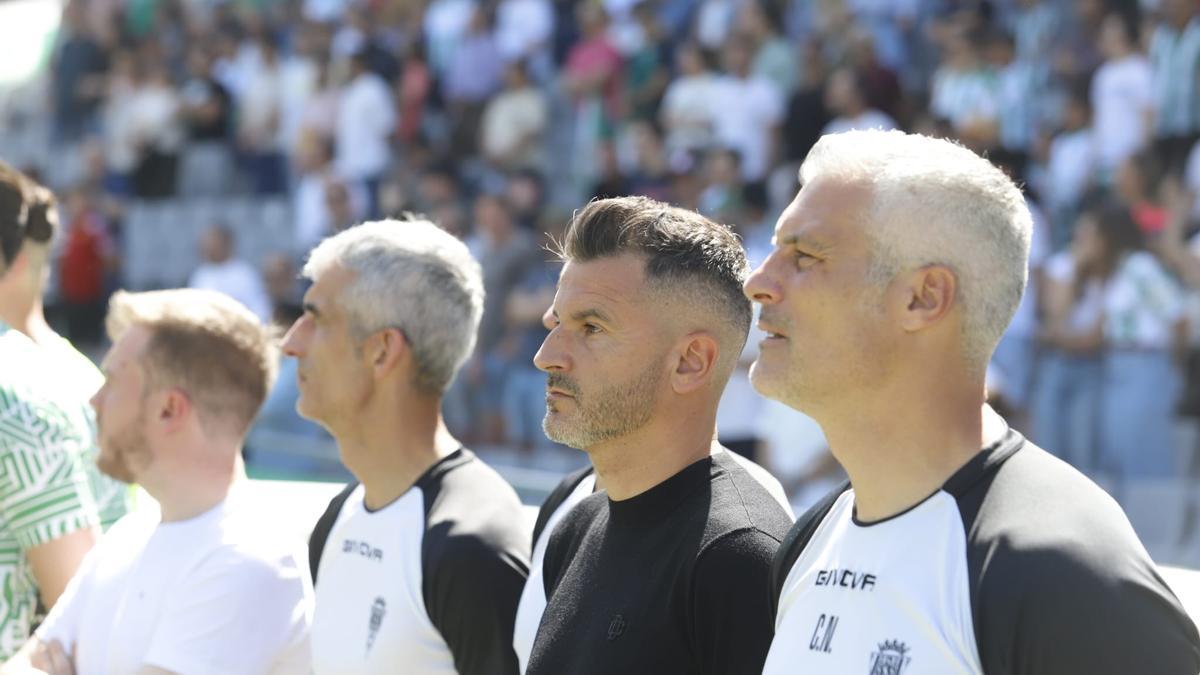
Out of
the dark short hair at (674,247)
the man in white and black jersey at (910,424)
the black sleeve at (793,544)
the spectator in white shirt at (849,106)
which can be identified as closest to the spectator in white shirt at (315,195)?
the spectator in white shirt at (849,106)

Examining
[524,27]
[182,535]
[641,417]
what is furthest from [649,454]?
[524,27]

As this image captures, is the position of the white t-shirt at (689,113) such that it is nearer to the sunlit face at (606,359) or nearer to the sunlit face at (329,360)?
the sunlit face at (329,360)

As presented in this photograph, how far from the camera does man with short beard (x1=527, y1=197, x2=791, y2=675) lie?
3061mm

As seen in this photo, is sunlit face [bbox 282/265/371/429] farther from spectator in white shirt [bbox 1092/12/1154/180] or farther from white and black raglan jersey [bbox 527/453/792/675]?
spectator in white shirt [bbox 1092/12/1154/180]

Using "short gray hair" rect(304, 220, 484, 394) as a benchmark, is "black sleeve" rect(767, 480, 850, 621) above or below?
below

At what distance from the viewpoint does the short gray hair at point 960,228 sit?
8.37 ft

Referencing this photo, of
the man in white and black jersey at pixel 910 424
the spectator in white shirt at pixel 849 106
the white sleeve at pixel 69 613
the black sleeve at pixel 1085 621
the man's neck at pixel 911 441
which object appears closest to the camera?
the black sleeve at pixel 1085 621

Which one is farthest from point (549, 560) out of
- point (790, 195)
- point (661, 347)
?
point (790, 195)

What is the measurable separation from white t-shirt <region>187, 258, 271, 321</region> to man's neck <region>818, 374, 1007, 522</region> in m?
10.2

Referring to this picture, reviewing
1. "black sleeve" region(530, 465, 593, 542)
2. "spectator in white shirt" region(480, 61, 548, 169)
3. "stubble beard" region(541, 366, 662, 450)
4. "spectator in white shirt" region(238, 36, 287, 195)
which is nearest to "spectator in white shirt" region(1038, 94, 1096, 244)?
"spectator in white shirt" region(480, 61, 548, 169)

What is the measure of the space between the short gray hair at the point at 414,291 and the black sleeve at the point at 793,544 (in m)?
1.58

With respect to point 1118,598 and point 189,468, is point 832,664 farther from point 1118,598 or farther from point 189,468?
point 189,468

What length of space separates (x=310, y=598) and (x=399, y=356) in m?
0.66

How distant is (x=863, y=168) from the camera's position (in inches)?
104
